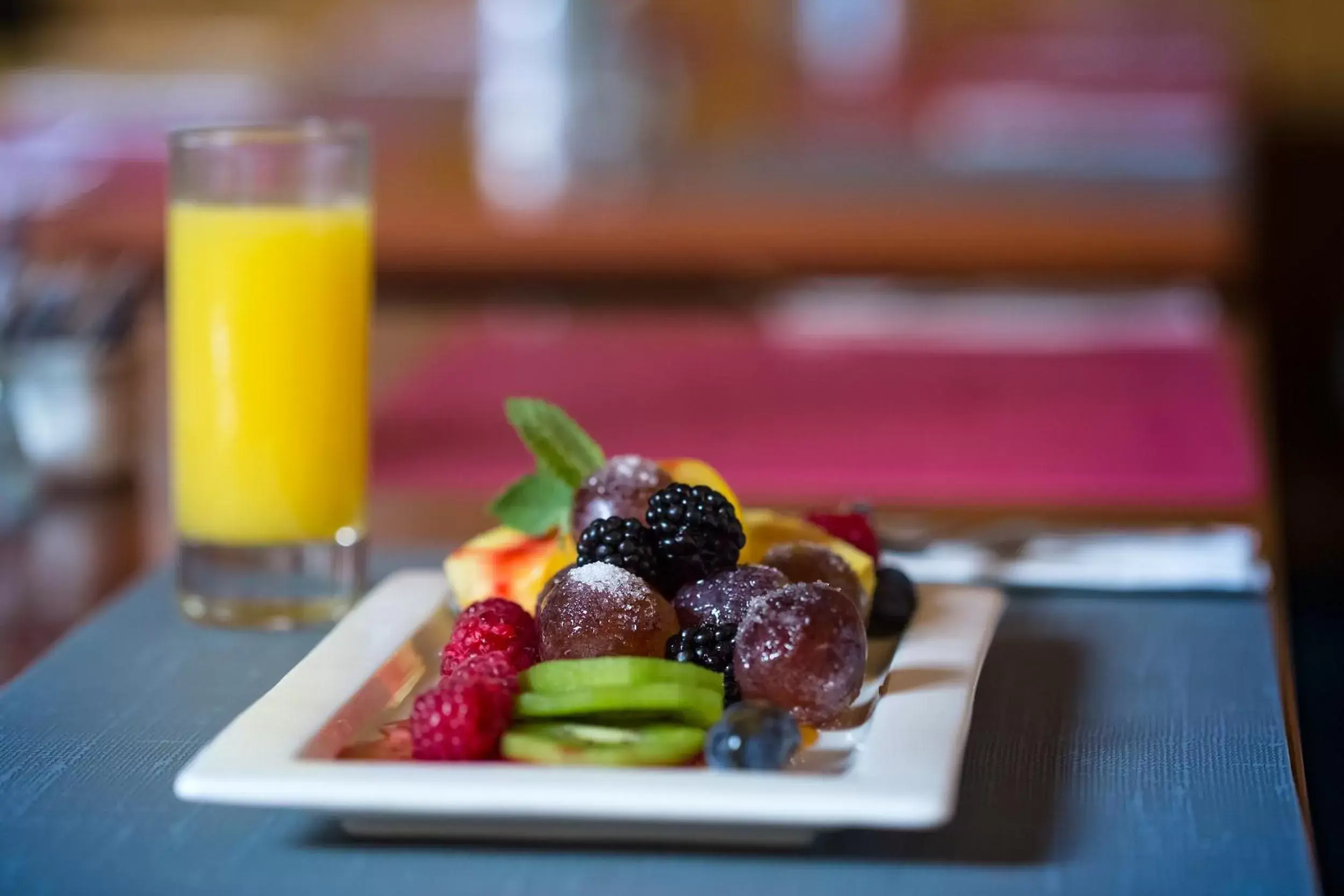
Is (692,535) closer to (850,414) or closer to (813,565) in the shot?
(813,565)

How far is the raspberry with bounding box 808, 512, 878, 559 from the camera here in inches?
Answer: 42.3

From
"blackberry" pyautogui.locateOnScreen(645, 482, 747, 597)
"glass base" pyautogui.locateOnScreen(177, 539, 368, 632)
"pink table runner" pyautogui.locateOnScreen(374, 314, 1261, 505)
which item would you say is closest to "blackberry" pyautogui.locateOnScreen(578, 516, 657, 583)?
"blackberry" pyautogui.locateOnScreen(645, 482, 747, 597)

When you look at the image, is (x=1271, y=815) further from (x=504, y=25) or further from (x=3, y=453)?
(x=504, y=25)

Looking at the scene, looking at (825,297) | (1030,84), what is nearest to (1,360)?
(825,297)

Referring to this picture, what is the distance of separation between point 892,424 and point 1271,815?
930 mm

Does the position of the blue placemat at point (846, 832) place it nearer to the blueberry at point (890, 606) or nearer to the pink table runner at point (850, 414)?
the blueberry at point (890, 606)

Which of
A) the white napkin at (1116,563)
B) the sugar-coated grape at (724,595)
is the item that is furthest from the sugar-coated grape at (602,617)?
the white napkin at (1116,563)

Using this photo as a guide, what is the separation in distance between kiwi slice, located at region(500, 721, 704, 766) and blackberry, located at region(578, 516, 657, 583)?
0.40 ft

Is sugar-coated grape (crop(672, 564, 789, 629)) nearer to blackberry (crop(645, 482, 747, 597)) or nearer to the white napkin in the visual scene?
blackberry (crop(645, 482, 747, 597))

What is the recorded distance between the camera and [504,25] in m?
3.39

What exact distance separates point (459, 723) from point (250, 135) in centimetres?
47

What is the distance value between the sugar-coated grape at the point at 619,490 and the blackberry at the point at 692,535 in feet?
0.20

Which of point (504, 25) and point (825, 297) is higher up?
point (504, 25)

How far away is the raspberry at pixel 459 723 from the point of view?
770mm
